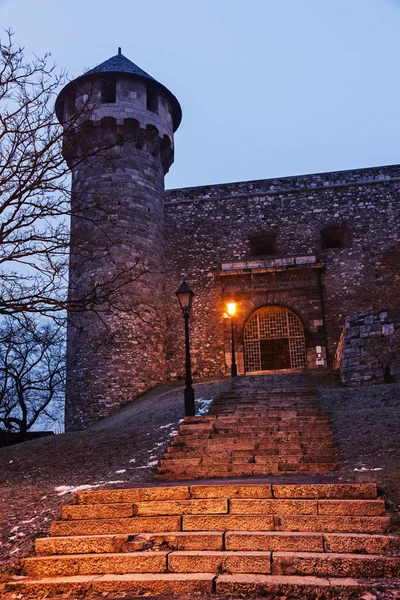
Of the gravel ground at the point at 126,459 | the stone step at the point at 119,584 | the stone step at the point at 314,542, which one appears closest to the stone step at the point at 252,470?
the gravel ground at the point at 126,459

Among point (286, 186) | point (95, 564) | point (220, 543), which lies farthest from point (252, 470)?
point (286, 186)

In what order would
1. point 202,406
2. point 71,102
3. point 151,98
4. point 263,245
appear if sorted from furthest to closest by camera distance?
1. point 263,245
2. point 151,98
3. point 71,102
4. point 202,406

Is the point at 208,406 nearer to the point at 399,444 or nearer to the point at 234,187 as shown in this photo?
the point at 399,444

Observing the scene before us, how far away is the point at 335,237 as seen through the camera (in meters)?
19.7

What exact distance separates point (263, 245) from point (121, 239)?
531 cm

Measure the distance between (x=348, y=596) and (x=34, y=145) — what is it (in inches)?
271

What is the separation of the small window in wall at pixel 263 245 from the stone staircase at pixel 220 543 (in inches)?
546

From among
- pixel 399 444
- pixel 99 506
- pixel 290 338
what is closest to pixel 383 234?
pixel 290 338

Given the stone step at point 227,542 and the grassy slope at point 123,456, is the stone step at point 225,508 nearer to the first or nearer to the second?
the grassy slope at point 123,456

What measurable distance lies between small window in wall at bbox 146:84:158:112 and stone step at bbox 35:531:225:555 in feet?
53.7

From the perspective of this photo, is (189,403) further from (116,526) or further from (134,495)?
(116,526)

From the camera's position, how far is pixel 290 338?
18344 millimetres

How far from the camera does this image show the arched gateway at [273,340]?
18234 millimetres

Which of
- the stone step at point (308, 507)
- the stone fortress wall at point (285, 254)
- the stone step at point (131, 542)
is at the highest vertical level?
the stone fortress wall at point (285, 254)
